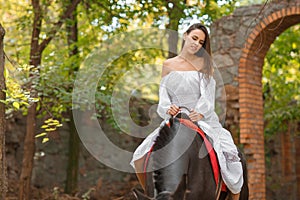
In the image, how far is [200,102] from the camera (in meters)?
3.41

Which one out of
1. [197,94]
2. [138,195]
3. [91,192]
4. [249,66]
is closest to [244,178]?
[197,94]

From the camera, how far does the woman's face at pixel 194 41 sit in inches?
138

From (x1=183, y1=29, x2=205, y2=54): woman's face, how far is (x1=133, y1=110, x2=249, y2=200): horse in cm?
55

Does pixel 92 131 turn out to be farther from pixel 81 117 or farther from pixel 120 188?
pixel 120 188

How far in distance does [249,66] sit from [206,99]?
3513 mm

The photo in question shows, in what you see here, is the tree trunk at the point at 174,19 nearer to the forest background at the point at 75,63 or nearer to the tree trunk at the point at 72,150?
the forest background at the point at 75,63

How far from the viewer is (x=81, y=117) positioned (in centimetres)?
867

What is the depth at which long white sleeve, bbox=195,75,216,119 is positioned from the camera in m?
3.41

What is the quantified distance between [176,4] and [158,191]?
3.95m

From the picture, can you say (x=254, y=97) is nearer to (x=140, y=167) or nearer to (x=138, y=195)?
(x=140, y=167)

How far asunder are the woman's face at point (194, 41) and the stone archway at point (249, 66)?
311cm

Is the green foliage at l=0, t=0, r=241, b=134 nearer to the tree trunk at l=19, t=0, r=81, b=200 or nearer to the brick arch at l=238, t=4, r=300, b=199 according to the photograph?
the tree trunk at l=19, t=0, r=81, b=200

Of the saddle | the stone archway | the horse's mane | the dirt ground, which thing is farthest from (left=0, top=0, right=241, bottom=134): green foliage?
the horse's mane

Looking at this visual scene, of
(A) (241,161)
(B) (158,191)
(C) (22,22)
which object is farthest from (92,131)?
(B) (158,191)
